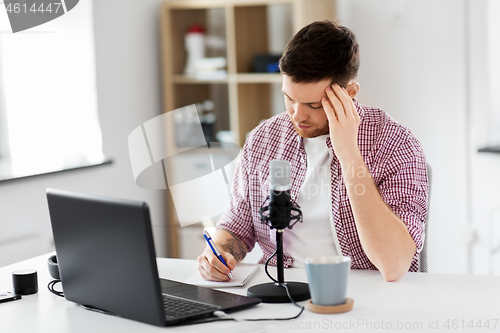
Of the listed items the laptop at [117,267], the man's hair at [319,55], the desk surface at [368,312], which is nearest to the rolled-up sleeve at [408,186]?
the desk surface at [368,312]

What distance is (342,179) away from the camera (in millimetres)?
1521

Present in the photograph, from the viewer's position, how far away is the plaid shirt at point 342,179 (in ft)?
4.69

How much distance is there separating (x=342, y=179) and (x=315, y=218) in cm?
13

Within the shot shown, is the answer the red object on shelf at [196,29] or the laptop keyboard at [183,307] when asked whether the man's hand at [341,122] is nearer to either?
the laptop keyboard at [183,307]

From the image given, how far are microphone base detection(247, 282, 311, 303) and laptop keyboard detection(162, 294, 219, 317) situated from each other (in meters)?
0.12

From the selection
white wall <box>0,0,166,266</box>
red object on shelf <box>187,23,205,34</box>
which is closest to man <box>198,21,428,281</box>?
white wall <box>0,0,166,266</box>

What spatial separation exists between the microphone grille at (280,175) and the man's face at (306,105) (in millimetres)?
309

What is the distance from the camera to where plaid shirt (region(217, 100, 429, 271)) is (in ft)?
4.69

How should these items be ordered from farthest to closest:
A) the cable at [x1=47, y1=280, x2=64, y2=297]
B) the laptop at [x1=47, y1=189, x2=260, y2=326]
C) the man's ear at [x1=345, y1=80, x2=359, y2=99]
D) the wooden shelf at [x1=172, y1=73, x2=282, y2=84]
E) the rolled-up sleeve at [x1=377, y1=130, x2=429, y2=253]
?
the wooden shelf at [x1=172, y1=73, x2=282, y2=84]
the man's ear at [x1=345, y1=80, x2=359, y2=99]
the rolled-up sleeve at [x1=377, y1=130, x2=429, y2=253]
the cable at [x1=47, y1=280, x2=64, y2=297]
the laptop at [x1=47, y1=189, x2=260, y2=326]

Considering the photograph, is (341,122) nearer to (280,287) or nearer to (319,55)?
(319,55)

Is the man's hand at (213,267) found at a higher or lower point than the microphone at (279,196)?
lower

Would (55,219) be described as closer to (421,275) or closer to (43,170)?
(421,275)

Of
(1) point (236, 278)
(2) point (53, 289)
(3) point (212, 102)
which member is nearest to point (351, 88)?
(1) point (236, 278)

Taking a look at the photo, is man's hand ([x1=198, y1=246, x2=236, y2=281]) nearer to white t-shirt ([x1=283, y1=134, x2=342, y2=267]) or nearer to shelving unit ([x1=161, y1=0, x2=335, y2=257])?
white t-shirt ([x1=283, y1=134, x2=342, y2=267])
